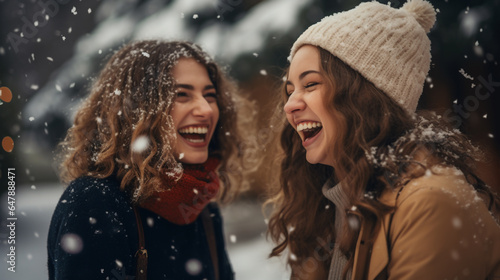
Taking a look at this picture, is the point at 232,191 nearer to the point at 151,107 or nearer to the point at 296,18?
the point at 151,107

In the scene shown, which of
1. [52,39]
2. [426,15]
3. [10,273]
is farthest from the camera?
[52,39]

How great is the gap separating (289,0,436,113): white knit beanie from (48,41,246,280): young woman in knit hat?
765 millimetres

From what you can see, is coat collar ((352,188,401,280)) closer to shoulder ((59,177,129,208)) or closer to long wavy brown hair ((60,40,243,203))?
long wavy brown hair ((60,40,243,203))

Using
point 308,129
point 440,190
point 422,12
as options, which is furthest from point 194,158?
point 422,12

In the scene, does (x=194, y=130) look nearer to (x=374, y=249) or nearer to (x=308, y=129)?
(x=308, y=129)

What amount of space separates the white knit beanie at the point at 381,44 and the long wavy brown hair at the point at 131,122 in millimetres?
801

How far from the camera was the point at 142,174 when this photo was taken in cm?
173

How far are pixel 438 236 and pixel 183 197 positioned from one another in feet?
3.82

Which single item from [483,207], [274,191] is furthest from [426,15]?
[274,191]

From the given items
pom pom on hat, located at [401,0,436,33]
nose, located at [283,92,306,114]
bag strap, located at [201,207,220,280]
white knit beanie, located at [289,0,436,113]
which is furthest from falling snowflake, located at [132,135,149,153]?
pom pom on hat, located at [401,0,436,33]

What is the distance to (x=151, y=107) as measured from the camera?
6.22 feet

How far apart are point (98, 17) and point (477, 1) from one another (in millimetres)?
2352

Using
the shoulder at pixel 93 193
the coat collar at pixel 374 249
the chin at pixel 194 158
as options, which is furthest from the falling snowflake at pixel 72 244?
the coat collar at pixel 374 249

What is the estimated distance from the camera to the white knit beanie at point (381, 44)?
152 centimetres
